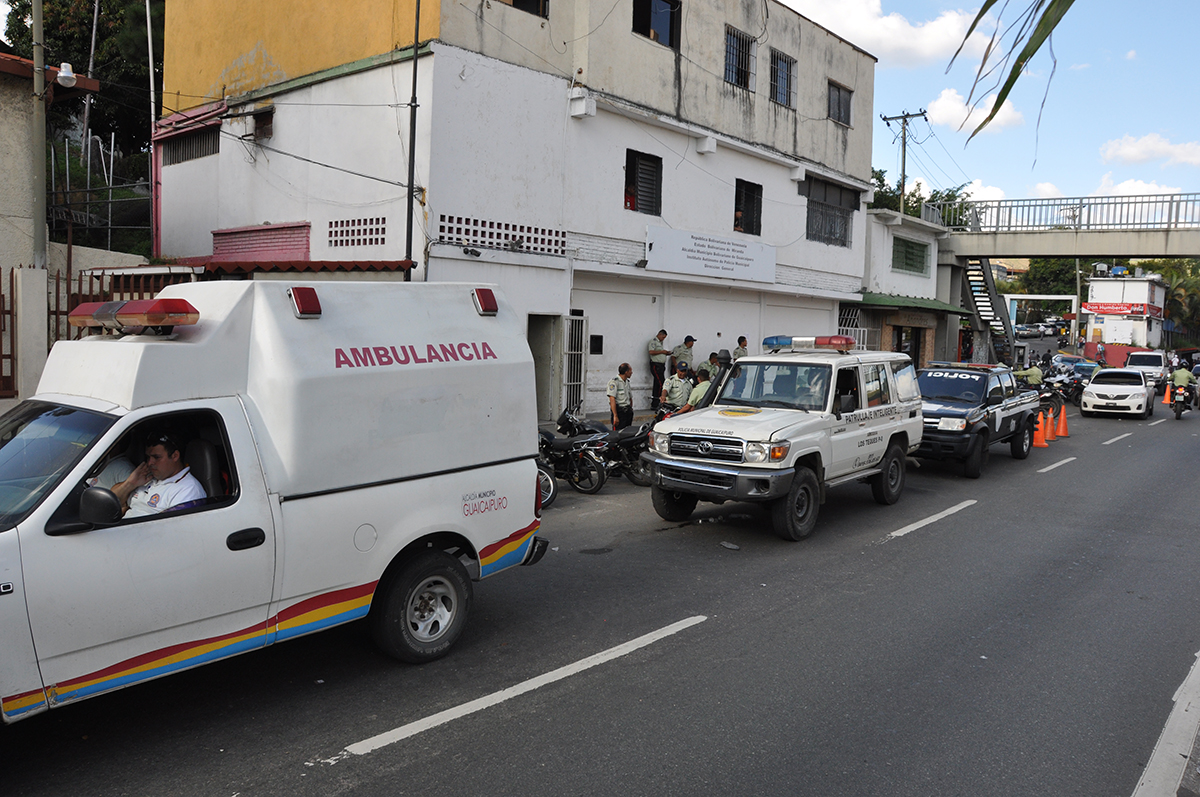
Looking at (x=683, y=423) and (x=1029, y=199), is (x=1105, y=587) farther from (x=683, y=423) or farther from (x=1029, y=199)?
(x=1029, y=199)

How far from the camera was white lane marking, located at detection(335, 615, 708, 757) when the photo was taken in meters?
4.37

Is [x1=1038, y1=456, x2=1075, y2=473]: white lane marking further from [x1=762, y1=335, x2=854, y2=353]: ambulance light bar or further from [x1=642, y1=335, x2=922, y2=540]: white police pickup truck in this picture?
[x1=762, y1=335, x2=854, y2=353]: ambulance light bar

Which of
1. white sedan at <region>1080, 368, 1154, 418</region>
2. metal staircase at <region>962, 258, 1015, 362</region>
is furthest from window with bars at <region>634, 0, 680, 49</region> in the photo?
metal staircase at <region>962, 258, 1015, 362</region>

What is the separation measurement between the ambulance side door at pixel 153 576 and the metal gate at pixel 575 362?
1253 cm

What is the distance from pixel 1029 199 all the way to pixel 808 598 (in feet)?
90.4

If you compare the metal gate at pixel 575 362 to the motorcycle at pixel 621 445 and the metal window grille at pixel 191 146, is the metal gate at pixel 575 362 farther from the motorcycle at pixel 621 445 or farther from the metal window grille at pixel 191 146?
the metal window grille at pixel 191 146

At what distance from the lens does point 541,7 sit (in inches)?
631

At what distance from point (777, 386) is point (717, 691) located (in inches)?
207

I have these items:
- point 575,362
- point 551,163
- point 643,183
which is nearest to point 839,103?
point 643,183

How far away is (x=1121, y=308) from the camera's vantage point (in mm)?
49781

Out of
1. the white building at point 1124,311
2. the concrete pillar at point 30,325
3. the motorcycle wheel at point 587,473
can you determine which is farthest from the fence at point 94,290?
the white building at point 1124,311

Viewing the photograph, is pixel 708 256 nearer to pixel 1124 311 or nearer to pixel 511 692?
pixel 511 692

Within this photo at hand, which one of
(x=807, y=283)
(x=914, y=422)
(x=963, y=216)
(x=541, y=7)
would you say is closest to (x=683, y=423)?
(x=914, y=422)

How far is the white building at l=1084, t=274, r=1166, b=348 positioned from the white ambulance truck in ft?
175
